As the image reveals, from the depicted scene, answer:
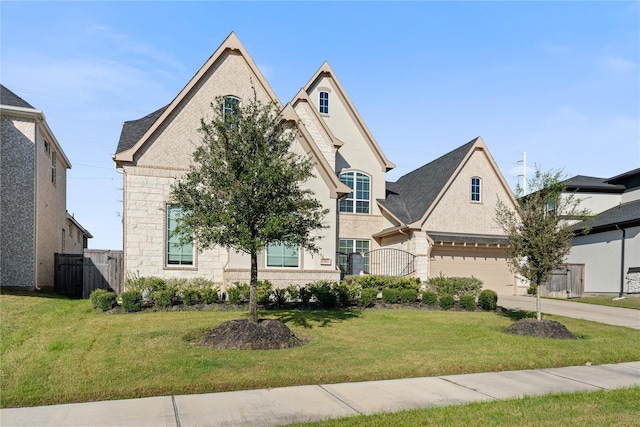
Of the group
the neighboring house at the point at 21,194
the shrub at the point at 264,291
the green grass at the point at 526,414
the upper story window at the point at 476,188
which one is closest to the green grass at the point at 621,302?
the upper story window at the point at 476,188

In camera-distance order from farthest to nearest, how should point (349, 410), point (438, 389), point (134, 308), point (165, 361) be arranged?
point (134, 308), point (165, 361), point (438, 389), point (349, 410)

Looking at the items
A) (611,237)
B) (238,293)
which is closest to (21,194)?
(238,293)

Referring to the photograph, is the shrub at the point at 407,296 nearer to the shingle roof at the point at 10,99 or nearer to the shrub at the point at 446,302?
the shrub at the point at 446,302

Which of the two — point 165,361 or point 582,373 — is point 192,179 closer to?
point 165,361

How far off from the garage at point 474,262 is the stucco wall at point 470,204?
792mm

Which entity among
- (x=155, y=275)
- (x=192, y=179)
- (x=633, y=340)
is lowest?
(x=633, y=340)

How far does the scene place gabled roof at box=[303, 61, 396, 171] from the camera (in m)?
26.1

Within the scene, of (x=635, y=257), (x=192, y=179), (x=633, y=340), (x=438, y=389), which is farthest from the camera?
(x=635, y=257)

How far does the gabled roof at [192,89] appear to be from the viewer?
17.2 metres

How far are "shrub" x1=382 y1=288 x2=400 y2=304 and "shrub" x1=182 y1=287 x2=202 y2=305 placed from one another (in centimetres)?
656

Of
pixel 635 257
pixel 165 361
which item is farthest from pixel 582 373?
pixel 635 257

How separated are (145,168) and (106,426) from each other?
502 inches

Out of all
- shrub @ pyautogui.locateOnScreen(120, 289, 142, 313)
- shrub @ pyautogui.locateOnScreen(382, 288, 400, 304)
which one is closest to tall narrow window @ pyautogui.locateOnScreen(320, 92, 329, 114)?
shrub @ pyautogui.locateOnScreen(382, 288, 400, 304)

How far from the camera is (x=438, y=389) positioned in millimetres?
7883
